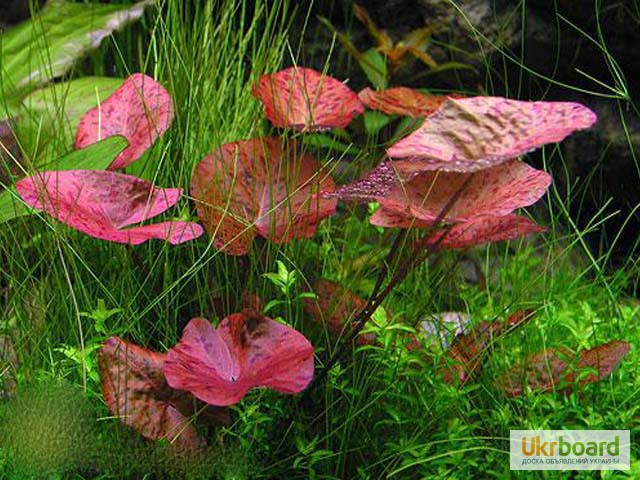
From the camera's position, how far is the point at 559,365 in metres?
1.40

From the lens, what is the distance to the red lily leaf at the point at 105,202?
1271 mm

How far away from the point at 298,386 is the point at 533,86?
4.82 feet

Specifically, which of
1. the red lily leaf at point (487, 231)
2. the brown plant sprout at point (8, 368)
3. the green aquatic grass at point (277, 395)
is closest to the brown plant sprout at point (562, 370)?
the green aquatic grass at point (277, 395)

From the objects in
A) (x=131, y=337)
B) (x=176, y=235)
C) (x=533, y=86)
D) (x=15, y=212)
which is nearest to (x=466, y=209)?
(x=176, y=235)

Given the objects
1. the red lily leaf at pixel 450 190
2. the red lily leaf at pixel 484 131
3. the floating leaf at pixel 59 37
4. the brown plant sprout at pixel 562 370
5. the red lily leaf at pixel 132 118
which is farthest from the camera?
the floating leaf at pixel 59 37

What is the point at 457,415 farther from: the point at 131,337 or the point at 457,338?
the point at 131,337

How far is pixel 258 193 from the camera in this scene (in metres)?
1.51

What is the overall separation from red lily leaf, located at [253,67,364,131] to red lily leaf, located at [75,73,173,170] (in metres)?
0.19

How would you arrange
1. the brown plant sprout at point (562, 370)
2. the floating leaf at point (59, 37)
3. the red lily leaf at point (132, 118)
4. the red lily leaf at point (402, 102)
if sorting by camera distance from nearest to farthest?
the brown plant sprout at point (562, 370)
the red lily leaf at point (132, 118)
the red lily leaf at point (402, 102)
the floating leaf at point (59, 37)

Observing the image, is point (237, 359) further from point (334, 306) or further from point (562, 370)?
point (562, 370)

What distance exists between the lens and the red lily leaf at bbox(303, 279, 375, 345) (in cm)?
141

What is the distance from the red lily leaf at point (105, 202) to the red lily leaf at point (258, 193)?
0.25ft

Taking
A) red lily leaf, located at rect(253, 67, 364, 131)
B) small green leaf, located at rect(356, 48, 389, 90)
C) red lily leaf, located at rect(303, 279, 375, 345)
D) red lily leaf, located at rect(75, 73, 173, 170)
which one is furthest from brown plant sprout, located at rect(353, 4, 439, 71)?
red lily leaf, located at rect(303, 279, 375, 345)
